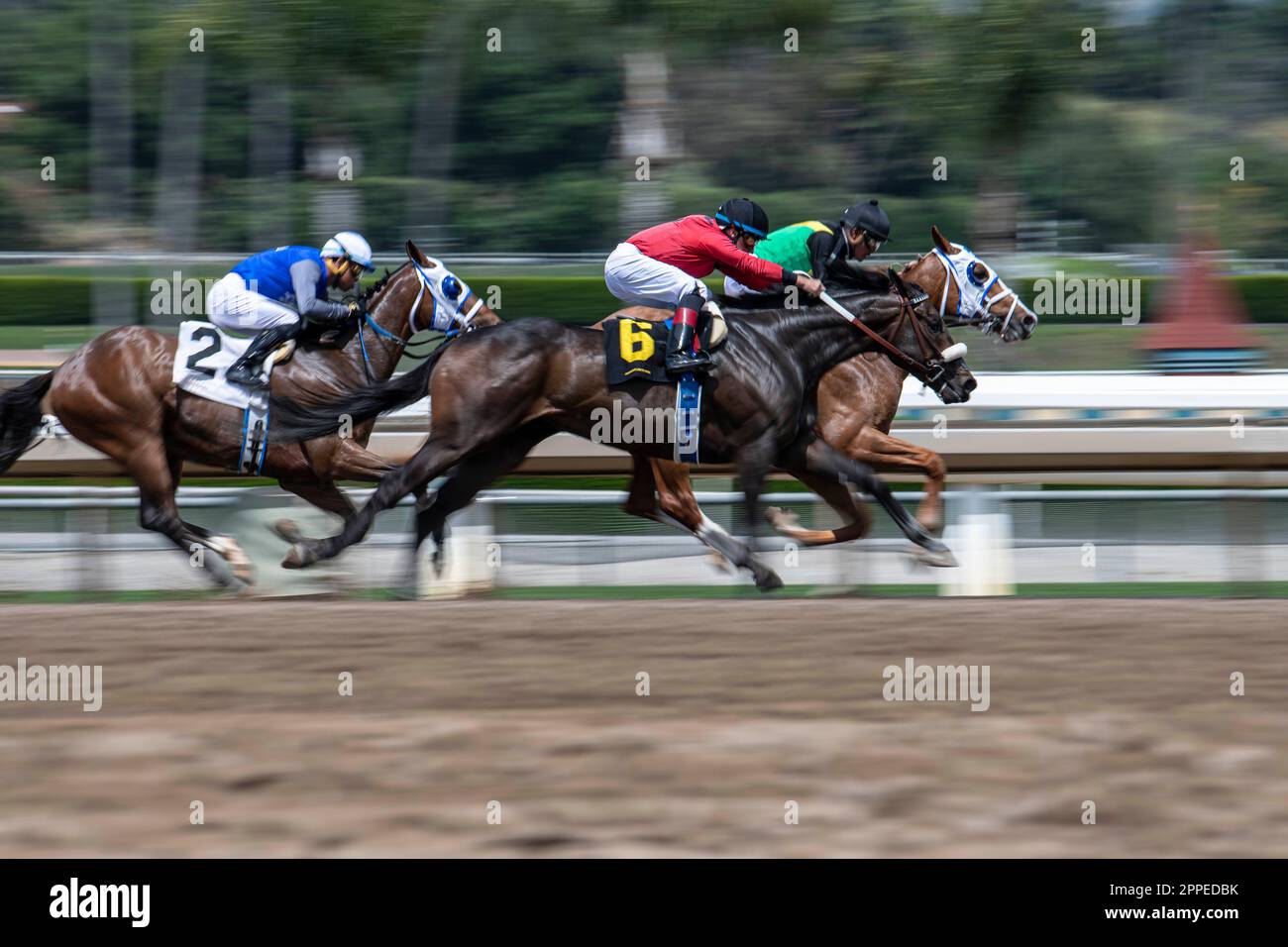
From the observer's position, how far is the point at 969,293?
331 inches

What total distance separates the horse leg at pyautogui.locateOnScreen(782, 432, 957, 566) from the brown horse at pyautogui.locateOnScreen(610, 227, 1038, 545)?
5.8 inches

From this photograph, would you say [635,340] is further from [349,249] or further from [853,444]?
[349,249]

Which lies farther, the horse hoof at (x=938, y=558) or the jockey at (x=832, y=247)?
the jockey at (x=832, y=247)

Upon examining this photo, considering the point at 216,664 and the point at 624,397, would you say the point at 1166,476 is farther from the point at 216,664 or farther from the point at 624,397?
the point at 216,664

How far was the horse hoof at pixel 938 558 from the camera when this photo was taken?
25.7ft

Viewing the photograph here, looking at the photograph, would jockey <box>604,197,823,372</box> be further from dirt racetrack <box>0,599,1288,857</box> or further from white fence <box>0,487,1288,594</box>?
dirt racetrack <box>0,599,1288,857</box>

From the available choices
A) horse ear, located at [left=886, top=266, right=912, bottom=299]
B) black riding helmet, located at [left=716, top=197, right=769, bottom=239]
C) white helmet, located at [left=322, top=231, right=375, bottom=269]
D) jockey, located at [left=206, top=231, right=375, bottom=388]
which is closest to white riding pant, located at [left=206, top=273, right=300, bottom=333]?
jockey, located at [left=206, top=231, right=375, bottom=388]

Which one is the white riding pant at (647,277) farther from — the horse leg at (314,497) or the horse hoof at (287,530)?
the horse hoof at (287,530)

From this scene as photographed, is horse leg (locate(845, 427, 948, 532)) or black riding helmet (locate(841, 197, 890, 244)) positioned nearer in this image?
horse leg (locate(845, 427, 948, 532))

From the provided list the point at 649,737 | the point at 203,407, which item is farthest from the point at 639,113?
the point at 649,737

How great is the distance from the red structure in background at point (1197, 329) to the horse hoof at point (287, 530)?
323 inches

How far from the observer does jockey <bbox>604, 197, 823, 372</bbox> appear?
7.61 meters

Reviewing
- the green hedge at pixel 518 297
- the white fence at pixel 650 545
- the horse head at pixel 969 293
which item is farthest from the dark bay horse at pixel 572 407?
the green hedge at pixel 518 297
